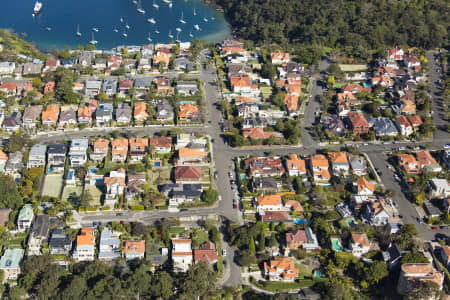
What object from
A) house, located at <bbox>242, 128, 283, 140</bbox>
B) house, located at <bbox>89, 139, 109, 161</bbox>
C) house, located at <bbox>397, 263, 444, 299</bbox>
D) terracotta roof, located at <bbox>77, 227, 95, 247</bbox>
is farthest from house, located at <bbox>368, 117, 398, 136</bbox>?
terracotta roof, located at <bbox>77, 227, 95, 247</bbox>

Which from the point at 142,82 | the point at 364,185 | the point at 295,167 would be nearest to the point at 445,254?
the point at 364,185

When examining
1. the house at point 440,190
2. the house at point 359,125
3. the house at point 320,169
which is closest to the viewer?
the house at point 440,190

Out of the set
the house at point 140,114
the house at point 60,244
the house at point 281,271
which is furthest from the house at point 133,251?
the house at point 140,114

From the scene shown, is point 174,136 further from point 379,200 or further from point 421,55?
point 421,55

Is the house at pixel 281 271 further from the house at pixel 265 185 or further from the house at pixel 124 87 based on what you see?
the house at pixel 124 87

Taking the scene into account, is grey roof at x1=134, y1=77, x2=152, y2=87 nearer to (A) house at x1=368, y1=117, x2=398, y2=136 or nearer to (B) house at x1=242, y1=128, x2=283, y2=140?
(B) house at x1=242, y1=128, x2=283, y2=140

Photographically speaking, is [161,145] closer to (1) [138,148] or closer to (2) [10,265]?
(1) [138,148]

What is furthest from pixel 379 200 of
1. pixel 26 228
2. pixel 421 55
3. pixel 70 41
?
pixel 70 41
